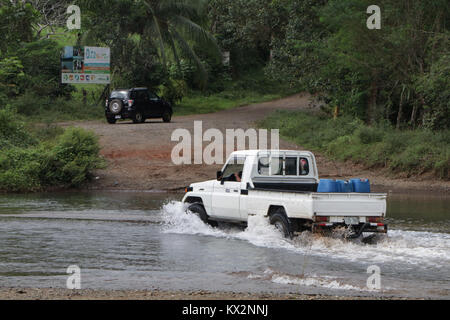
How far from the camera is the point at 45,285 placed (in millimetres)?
10016

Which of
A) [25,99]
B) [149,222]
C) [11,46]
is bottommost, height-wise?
[149,222]

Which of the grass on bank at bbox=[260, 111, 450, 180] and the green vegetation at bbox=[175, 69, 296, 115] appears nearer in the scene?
the grass on bank at bbox=[260, 111, 450, 180]

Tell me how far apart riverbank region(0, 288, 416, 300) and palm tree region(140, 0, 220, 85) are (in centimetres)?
3503

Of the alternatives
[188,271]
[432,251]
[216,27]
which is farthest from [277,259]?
[216,27]

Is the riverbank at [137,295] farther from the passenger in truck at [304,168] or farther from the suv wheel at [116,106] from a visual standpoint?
the suv wheel at [116,106]

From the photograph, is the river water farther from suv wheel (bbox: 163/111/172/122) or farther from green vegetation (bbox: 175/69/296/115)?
green vegetation (bbox: 175/69/296/115)

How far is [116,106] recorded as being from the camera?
3675 centimetres

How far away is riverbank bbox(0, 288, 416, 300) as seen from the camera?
9.00 m

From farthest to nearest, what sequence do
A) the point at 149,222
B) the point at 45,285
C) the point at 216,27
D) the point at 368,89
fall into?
1. the point at 216,27
2. the point at 368,89
3. the point at 149,222
4. the point at 45,285

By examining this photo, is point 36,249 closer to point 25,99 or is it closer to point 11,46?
point 11,46

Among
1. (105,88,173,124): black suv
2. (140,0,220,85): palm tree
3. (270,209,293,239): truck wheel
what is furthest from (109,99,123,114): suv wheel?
(270,209,293,239): truck wheel

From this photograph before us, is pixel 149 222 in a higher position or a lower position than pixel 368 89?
lower

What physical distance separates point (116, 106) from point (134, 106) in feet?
2.99
